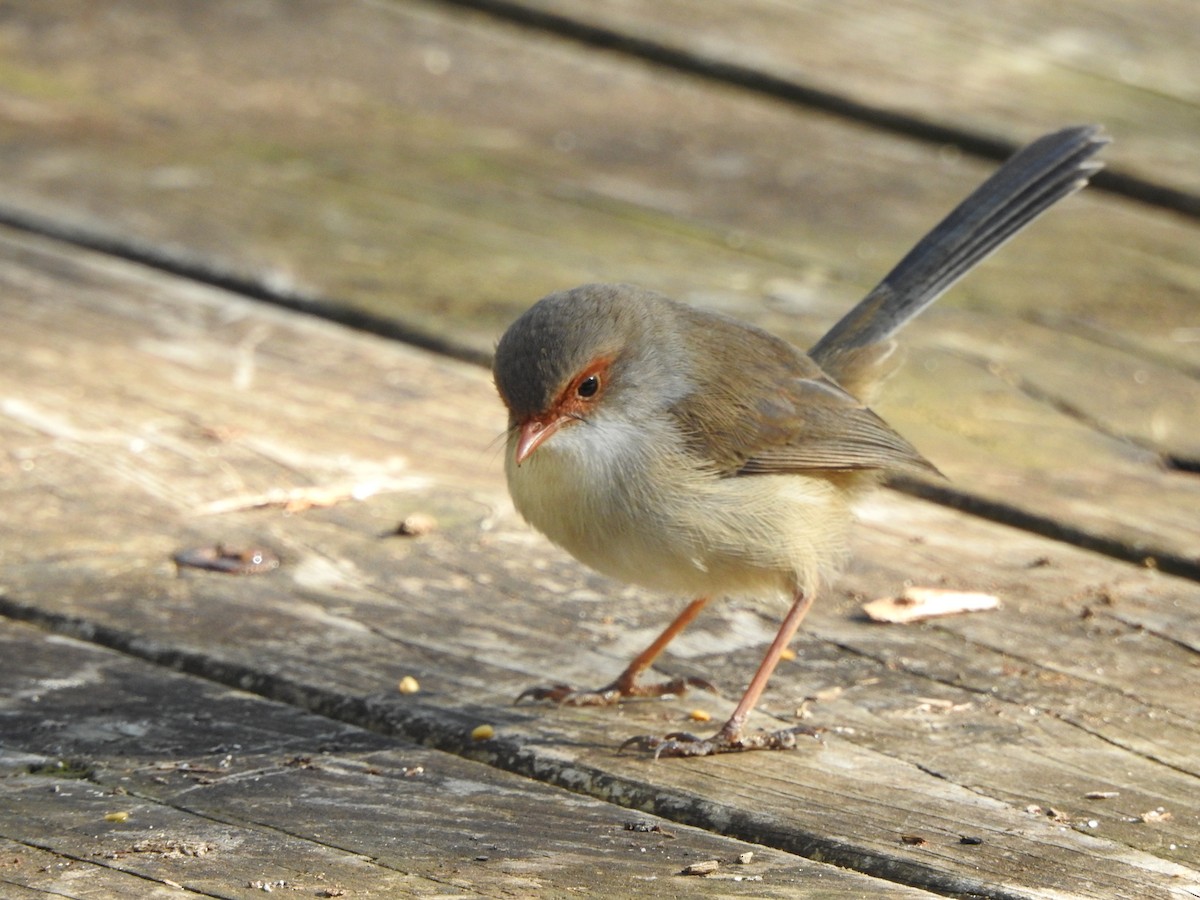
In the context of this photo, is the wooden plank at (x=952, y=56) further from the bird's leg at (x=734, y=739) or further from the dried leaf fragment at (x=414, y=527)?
the bird's leg at (x=734, y=739)

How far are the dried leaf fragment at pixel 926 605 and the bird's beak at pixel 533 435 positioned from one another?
2.44 ft

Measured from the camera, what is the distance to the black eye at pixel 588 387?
12.7ft

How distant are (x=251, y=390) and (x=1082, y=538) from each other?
2017mm

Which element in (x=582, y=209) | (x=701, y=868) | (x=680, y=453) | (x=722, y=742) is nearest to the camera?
(x=701, y=868)

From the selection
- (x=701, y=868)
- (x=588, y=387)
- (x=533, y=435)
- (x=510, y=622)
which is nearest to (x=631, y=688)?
(x=510, y=622)

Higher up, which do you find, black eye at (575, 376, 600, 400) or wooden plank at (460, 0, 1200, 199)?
wooden plank at (460, 0, 1200, 199)

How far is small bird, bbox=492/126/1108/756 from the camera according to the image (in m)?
3.59

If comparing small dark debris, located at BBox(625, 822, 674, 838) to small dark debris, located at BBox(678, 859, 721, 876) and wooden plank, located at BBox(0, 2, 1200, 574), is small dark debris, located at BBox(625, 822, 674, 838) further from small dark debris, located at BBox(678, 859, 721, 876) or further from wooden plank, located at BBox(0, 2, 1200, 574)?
wooden plank, located at BBox(0, 2, 1200, 574)

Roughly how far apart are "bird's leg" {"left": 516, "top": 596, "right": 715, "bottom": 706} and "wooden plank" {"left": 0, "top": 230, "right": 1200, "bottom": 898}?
0.11 ft

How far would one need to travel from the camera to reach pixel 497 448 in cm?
429

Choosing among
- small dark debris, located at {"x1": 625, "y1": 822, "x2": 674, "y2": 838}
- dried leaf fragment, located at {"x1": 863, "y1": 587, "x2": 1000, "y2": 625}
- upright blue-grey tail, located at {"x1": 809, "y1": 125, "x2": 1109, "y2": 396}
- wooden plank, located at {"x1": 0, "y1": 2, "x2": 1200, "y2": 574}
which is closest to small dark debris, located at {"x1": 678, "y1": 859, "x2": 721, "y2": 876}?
small dark debris, located at {"x1": 625, "y1": 822, "x2": 674, "y2": 838}

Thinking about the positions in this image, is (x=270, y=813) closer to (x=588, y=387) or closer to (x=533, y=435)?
(x=533, y=435)

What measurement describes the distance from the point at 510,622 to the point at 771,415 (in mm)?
850

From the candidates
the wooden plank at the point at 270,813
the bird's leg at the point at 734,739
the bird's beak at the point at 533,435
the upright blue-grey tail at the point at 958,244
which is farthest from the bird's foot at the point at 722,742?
the upright blue-grey tail at the point at 958,244
